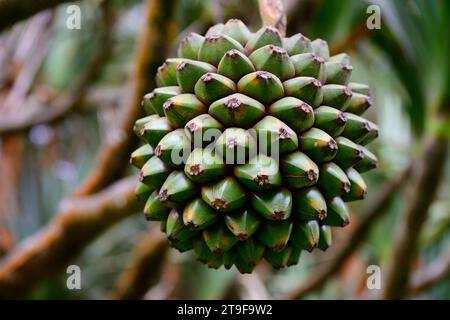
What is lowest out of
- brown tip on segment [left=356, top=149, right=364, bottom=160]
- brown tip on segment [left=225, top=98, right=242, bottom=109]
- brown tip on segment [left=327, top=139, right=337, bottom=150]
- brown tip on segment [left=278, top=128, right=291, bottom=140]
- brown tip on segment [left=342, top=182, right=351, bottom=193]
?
brown tip on segment [left=342, top=182, right=351, bottom=193]

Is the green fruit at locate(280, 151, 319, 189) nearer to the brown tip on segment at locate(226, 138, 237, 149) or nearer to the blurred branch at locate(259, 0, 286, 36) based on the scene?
the brown tip on segment at locate(226, 138, 237, 149)

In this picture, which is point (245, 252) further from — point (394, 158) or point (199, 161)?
point (394, 158)

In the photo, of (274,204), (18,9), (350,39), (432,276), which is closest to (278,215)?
(274,204)

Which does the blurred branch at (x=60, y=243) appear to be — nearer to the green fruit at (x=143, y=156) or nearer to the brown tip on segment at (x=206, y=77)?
the green fruit at (x=143, y=156)

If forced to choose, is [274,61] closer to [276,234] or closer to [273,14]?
[273,14]

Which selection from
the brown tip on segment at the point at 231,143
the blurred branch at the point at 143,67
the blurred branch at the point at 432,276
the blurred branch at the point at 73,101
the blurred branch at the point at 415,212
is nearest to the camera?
the brown tip on segment at the point at 231,143

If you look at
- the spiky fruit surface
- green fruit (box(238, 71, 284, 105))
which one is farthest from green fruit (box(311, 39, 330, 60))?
green fruit (box(238, 71, 284, 105))

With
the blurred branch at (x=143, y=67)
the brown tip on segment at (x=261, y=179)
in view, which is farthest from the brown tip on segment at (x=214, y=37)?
the blurred branch at (x=143, y=67)
